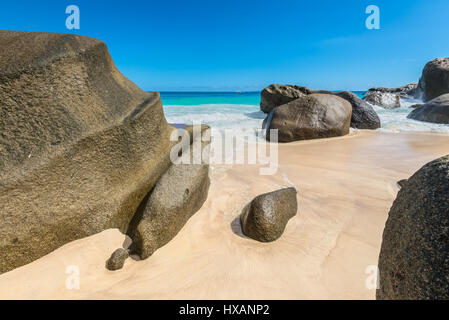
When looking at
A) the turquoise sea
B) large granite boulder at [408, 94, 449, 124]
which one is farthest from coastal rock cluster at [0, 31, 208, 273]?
large granite boulder at [408, 94, 449, 124]

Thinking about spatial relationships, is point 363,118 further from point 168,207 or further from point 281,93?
point 168,207

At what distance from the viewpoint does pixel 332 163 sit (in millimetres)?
3799

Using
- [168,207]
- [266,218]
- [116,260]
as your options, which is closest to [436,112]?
[266,218]

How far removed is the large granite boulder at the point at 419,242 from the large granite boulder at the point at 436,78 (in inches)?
771

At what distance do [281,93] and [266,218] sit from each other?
10009 mm

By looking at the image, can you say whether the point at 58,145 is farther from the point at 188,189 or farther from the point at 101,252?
the point at 188,189

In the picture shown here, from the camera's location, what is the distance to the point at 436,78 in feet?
51.0

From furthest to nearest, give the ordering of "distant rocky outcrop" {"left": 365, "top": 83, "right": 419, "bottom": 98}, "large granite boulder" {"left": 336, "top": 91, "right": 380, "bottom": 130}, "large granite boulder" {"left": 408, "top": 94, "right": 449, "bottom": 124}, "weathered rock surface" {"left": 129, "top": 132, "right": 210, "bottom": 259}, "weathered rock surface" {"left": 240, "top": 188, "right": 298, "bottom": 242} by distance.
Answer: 1. "distant rocky outcrop" {"left": 365, "top": 83, "right": 419, "bottom": 98}
2. "large granite boulder" {"left": 408, "top": 94, "right": 449, "bottom": 124}
3. "large granite boulder" {"left": 336, "top": 91, "right": 380, "bottom": 130}
4. "weathered rock surface" {"left": 240, "top": 188, "right": 298, "bottom": 242}
5. "weathered rock surface" {"left": 129, "top": 132, "right": 210, "bottom": 259}

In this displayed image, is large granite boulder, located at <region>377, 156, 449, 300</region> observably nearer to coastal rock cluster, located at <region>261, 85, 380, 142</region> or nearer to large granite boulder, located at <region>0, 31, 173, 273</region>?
large granite boulder, located at <region>0, 31, 173, 273</region>

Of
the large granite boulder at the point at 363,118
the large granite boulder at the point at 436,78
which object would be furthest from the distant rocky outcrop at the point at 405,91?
the large granite boulder at the point at 363,118

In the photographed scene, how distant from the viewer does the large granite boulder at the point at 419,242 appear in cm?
84

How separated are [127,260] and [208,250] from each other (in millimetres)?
579

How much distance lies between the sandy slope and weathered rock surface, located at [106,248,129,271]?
40 mm

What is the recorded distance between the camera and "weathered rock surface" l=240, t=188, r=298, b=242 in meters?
1.86
